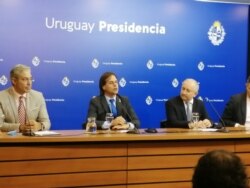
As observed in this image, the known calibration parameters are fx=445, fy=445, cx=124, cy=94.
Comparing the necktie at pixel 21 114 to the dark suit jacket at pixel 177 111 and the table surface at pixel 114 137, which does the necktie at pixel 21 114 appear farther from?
the dark suit jacket at pixel 177 111

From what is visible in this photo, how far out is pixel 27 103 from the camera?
4203mm

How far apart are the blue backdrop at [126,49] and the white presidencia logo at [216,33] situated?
14mm

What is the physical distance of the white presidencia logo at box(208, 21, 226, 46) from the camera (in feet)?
20.2

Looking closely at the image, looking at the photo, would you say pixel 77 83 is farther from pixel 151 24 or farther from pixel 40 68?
pixel 151 24

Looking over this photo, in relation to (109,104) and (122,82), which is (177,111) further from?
(122,82)

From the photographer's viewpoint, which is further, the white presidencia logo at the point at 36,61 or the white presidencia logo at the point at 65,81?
the white presidencia logo at the point at 65,81

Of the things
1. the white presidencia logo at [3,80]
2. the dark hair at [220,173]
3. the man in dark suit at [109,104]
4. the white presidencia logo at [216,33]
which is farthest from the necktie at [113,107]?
the dark hair at [220,173]

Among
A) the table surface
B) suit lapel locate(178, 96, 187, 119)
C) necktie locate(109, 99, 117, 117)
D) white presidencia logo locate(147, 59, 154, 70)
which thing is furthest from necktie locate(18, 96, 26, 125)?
white presidencia logo locate(147, 59, 154, 70)

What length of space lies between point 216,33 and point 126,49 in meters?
1.35

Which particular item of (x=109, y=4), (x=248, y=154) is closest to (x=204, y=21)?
(x=109, y=4)

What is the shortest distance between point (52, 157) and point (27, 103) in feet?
3.56

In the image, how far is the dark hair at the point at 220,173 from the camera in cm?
138

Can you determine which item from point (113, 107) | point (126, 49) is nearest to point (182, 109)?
point (113, 107)

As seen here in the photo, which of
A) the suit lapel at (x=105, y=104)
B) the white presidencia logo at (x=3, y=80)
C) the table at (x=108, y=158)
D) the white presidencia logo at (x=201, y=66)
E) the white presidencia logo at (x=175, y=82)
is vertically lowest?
the table at (x=108, y=158)
